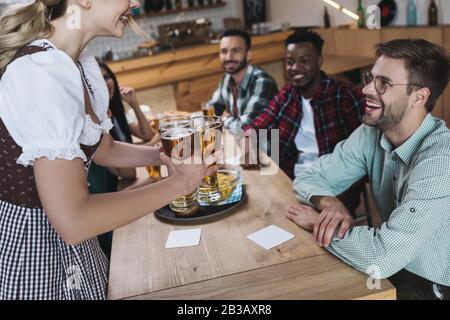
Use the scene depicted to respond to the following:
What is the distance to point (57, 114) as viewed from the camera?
0.90 metres

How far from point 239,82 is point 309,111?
0.83 meters

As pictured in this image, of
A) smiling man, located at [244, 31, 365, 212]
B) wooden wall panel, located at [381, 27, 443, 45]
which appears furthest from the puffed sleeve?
wooden wall panel, located at [381, 27, 443, 45]

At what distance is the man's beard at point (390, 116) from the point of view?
4.51 ft

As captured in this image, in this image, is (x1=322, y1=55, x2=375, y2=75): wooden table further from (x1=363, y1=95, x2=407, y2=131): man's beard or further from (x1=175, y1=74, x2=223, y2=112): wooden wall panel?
(x1=363, y1=95, x2=407, y2=131): man's beard

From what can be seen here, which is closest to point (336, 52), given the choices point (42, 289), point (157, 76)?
point (157, 76)

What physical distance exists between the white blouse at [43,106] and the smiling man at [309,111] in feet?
5.38

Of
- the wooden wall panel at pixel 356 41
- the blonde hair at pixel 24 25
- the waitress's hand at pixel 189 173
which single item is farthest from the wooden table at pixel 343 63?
the blonde hair at pixel 24 25

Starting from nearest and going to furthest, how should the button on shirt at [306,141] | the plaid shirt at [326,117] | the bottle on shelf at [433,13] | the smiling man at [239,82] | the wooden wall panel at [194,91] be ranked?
the plaid shirt at [326,117] < the button on shirt at [306,141] < the smiling man at [239,82] < the bottle on shelf at [433,13] < the wooden wall panel at [194,91]

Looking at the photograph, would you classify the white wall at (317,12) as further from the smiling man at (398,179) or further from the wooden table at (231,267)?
the wooden table at (231,267)

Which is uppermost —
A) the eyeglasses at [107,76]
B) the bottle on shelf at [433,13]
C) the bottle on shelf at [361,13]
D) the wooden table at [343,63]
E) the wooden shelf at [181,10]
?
the wooden shelf at [181,10]

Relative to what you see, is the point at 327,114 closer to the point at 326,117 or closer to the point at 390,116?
the point at 326,117

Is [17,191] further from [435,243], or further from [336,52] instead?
[336,52]

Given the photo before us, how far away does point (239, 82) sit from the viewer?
318 centimetres

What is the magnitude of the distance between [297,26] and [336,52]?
105cm
